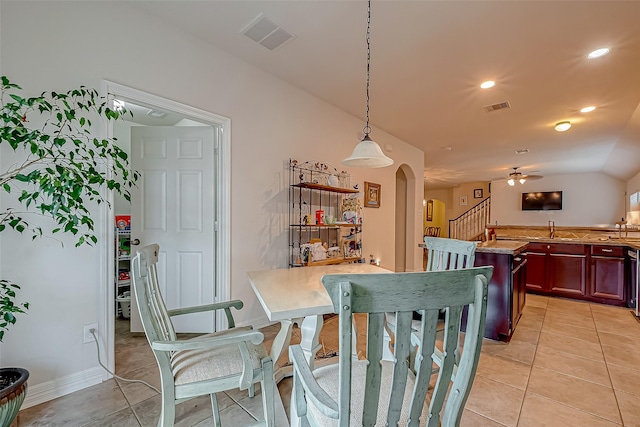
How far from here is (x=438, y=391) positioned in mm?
832

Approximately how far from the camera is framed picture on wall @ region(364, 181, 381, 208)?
448cm

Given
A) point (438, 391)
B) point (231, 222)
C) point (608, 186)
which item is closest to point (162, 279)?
point (231, 222)

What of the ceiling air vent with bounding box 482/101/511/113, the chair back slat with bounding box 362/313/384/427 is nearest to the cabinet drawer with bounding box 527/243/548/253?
the ceiling air vent with bounding box 482/101/511/113

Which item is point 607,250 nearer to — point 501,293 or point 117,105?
point 501,293

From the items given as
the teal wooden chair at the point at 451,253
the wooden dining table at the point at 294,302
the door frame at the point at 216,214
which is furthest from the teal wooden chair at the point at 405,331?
the door frame at the point at 216,214

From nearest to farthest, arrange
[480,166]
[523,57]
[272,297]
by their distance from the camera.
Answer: [272,297] < [523,57] < [480,166]

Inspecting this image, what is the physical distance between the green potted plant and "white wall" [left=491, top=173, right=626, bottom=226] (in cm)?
1066

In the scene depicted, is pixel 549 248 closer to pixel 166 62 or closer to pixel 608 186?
pixel 166 62

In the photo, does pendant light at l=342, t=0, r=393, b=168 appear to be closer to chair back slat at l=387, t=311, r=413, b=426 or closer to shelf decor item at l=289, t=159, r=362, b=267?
shelf decor item at l=289, t=159, r=362, b=267

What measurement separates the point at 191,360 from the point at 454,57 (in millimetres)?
3175

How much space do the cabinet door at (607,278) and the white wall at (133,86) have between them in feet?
13.8

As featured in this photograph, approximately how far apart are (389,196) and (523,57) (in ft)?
8.98

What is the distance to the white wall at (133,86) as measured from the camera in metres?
1.71

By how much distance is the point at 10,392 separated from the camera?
Answer: 1353mm
